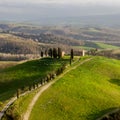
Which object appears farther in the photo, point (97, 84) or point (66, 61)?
point (66, 61)

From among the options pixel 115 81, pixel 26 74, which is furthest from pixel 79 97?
pixel 26 74

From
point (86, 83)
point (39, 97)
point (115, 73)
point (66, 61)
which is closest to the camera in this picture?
point (39, 97)

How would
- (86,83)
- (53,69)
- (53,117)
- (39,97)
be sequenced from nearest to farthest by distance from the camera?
1. (53,117)
2. (39,97)
3. (86,83)
4. (53,69)

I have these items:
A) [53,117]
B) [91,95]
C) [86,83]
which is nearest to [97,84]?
[86,83]

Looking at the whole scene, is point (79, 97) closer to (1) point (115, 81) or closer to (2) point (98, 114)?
(2) point (98, 114)

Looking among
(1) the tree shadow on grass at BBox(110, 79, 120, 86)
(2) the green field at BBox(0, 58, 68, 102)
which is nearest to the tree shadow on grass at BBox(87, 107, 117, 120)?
(1) the tree shadow on grass at BBox(110, 79, 120, 86)

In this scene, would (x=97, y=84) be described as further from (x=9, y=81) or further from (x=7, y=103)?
(x=9, y=81)
